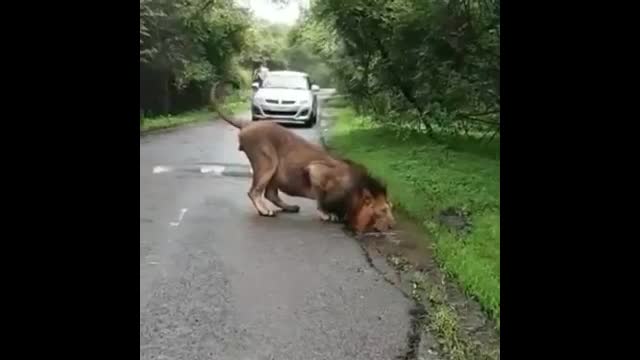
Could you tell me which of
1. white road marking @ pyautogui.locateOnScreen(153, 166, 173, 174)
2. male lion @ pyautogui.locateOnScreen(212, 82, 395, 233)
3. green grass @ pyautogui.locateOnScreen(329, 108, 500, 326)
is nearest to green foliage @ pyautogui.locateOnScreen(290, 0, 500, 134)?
green grass @ pyautogui.locateOnScreen(329, 108, 500, 326)

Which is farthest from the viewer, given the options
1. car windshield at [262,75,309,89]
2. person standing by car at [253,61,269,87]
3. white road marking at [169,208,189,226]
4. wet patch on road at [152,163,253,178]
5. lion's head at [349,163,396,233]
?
person standing by car at [253,61,269,87]

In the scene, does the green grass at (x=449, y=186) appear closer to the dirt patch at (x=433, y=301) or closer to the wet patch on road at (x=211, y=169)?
the dirt patch at (x=433, y=301)

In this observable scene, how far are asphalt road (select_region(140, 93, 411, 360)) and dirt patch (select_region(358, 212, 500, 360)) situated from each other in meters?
0.11

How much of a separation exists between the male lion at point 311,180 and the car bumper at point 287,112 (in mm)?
11813

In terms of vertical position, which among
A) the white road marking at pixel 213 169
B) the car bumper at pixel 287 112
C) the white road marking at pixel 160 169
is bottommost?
the white road marking at pixel 213 169

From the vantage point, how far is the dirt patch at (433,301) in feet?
14.3

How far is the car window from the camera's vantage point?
21.8 m

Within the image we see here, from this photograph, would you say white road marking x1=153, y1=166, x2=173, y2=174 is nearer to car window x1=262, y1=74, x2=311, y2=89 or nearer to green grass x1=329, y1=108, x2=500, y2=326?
green grass x1=329, y1=108, x2=500, y2=326

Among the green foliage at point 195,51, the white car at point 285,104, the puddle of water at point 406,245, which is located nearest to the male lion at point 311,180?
the puddle of water at point 406,245

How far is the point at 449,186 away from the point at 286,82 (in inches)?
498

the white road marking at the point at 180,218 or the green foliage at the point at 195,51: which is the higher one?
the green foliage at the point at 195,51
